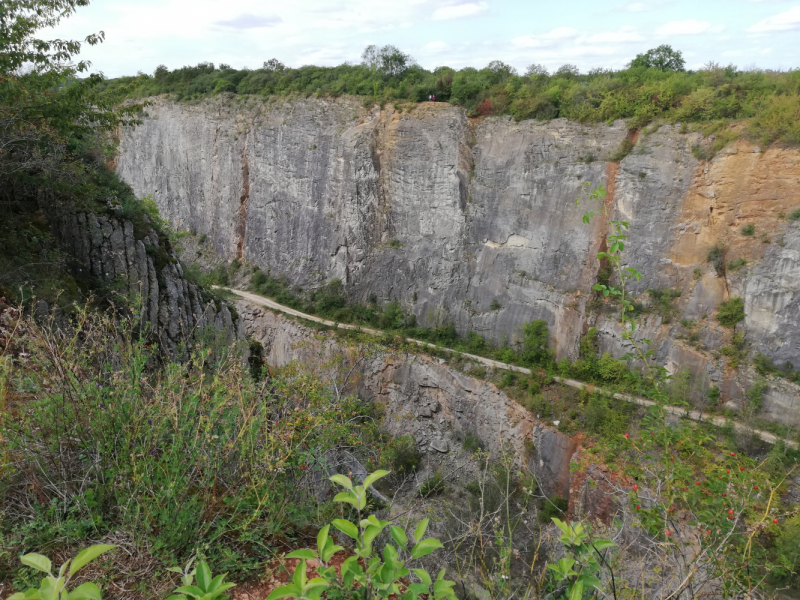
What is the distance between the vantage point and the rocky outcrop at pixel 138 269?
811cm

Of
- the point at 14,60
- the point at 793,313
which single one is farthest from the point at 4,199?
the point at 793,313

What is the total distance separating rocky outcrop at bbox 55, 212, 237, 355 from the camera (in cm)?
811

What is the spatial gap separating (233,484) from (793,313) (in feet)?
59.6

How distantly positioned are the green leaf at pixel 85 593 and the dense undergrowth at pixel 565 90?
11.0m

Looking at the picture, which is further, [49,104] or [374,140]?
[374,140]

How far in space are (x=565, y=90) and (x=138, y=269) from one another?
18.2 meters

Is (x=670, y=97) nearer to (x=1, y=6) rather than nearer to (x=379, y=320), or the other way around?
(x=379, y=320)

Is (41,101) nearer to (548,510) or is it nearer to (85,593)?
(85,593)

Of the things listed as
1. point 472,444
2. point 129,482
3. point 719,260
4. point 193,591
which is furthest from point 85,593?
point 719,260

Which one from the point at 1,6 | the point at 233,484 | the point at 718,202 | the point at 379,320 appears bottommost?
the point at 379,320

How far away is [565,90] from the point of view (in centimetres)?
2023

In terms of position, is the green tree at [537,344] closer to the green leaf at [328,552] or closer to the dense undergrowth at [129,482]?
the dense undergrowth at [129,482]

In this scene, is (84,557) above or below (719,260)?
above

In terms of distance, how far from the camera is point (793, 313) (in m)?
15.4
